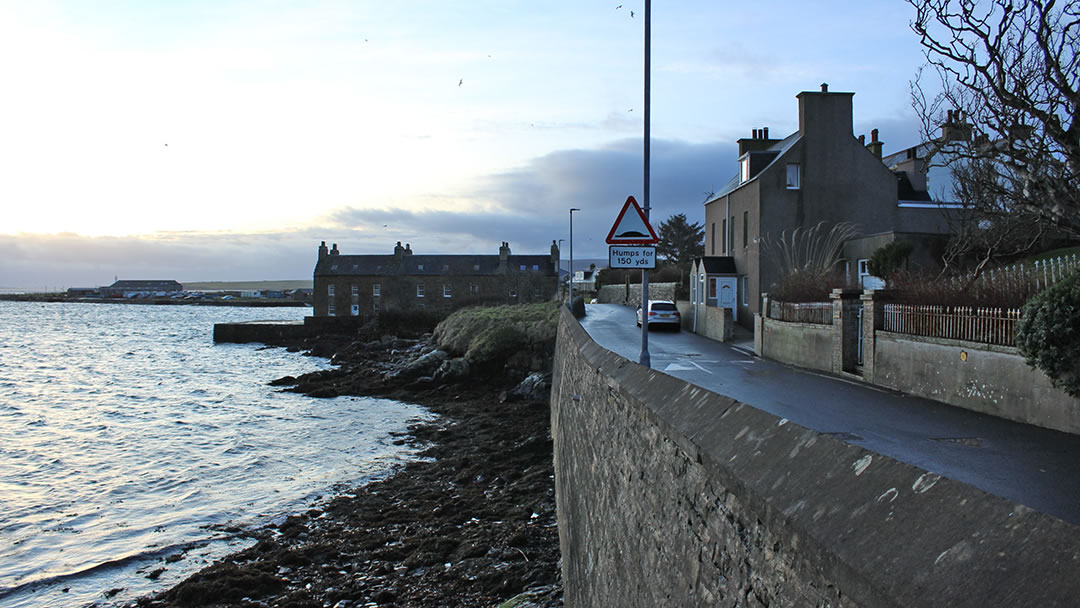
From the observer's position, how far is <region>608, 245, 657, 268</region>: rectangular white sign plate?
10.5 meters

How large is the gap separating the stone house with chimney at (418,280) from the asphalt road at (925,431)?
66.7 metres

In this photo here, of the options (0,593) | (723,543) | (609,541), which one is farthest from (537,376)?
(723,543)

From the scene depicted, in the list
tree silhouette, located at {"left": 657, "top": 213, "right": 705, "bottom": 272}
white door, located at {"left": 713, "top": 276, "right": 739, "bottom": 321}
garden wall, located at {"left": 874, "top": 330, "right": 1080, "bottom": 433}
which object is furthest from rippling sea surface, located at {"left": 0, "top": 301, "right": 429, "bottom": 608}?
tree silhouette, located at {"left": 657, "top": 213, "right": 705, "bottom": 272}

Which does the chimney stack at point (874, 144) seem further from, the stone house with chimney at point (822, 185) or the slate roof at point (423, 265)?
the slate roof at point (423, 265)

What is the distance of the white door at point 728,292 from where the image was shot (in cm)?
3372

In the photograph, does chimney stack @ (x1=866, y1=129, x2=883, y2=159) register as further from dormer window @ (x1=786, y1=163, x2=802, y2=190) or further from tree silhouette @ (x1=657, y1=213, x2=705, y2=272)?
tree silhouette @ (x1=657, y1=213, x2=705, y2=272)

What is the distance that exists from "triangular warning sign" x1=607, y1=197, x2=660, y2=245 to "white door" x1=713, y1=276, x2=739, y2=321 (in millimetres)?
24025

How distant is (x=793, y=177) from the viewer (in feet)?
101

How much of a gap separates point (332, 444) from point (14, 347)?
211 ft

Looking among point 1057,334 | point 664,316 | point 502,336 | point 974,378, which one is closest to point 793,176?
point 664,316

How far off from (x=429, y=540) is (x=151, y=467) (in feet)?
40.8

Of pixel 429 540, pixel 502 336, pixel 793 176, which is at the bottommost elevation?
pixel 429 540

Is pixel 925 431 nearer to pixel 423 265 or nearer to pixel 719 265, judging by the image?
pixel 719 265

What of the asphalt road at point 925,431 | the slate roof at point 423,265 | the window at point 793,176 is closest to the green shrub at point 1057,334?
the asphalt road at point 925,431
